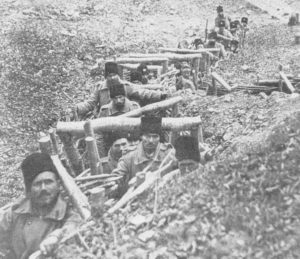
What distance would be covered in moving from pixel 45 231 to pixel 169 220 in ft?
4.98

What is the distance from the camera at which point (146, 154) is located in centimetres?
731

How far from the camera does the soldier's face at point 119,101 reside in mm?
9750

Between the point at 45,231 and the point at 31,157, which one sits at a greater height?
the point at 31,157

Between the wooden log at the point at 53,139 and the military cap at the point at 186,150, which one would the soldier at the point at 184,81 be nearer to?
the wooden log at the point at 53,139

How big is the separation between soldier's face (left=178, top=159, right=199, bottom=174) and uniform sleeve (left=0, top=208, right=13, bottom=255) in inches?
85.8

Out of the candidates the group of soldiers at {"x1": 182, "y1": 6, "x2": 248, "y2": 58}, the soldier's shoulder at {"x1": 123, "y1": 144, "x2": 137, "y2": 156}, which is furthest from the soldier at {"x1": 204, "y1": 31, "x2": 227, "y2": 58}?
the soldier's shoulder at {"x1": 123, "y1": 144, "x2": 137, "y2": 156}

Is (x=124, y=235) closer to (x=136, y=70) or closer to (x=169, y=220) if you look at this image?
(x=169, y=220)

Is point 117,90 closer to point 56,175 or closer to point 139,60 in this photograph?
point 139,60

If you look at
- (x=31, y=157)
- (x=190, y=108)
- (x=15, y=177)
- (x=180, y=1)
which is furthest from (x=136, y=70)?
(x=180, y=1)

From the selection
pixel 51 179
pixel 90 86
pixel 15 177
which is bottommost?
pixel 15 177

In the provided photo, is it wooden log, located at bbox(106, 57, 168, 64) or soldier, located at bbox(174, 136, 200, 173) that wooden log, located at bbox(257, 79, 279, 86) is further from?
soldier, located at bbox(174, 136, 200, 173)

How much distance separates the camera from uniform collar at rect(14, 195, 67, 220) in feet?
17.4

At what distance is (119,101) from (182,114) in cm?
212

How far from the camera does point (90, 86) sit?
50.5 ft
